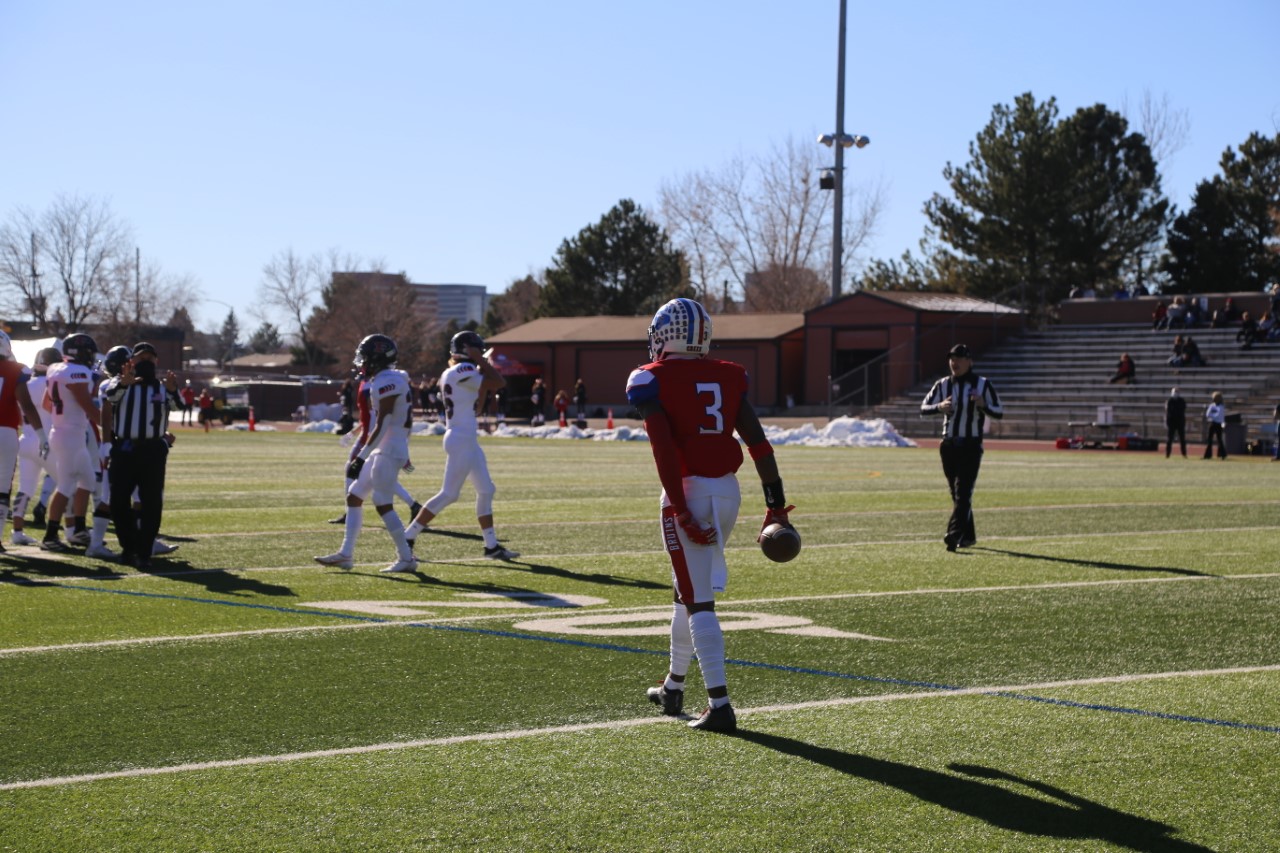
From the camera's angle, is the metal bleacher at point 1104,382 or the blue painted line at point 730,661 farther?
the metal bleacher at point 1104,382

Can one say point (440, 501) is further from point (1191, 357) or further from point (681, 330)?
point (1191, 357)

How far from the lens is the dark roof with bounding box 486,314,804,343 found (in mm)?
57500

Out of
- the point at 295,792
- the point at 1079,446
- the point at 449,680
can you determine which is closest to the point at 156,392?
the point at 449,680

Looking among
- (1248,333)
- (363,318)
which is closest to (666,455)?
(1248,333)

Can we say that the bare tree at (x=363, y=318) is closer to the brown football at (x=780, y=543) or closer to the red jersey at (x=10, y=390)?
the red jersey at (x=10, y=390)

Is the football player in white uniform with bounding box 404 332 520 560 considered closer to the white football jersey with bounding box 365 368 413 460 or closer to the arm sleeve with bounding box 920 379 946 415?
the white football jersey with bounding box 365 368 413 460

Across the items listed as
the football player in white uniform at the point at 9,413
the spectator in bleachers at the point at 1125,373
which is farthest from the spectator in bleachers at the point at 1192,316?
the football player in white uniform at the point at 9,413

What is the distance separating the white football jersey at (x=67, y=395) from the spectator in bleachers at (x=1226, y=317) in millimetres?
40974

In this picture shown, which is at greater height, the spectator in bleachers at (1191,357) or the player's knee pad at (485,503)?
the spectator in bleachers at (1191,357)

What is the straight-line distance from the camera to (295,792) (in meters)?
5.01

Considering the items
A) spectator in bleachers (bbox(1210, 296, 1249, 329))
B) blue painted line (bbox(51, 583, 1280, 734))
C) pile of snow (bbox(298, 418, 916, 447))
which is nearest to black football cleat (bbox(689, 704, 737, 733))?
blue painted line (bbox(51, 583, 1280, 734))

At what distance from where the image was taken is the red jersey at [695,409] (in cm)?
604

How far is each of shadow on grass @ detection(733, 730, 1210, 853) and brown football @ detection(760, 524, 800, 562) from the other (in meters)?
0.77

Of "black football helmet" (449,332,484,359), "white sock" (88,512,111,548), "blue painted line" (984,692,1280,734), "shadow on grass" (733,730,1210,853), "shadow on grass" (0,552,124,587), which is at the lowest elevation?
"shadow on grass" (0,552,124,587)
